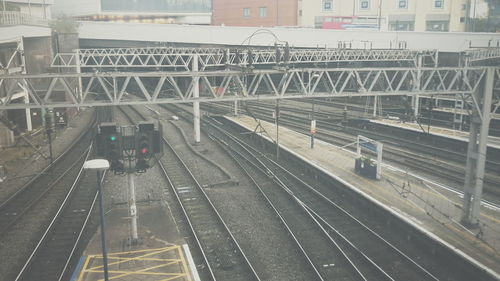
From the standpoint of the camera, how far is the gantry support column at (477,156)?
15.0 m

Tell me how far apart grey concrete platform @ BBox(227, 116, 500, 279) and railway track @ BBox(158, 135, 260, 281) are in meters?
5.73

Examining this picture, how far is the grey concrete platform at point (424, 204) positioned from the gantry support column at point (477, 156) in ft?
1.90

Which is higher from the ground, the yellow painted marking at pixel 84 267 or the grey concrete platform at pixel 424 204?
the grey concrete platform at pixel 424 204

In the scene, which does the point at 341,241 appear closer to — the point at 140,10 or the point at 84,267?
the point at 84,267

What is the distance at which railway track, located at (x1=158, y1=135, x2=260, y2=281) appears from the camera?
12.9 m

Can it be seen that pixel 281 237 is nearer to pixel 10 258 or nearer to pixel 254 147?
pixel 10 258

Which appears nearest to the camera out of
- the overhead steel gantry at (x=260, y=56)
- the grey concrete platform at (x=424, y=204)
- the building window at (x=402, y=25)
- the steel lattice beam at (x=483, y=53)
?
the grey concrete platform at (x=424, y=204)

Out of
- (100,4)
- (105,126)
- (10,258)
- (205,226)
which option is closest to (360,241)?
(205,226)

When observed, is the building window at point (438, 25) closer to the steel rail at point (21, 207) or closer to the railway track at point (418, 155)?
the railway track at point (418, 155)

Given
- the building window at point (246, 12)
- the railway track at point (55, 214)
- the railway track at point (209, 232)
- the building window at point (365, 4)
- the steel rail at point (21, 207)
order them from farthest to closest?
1. the building window at point (246, 12)
2. the building window at point (365, 4)
3. the steel rail at point (21, 207)
4. the railway track at point (55, 214)
5. the railway track at point (209, 232)

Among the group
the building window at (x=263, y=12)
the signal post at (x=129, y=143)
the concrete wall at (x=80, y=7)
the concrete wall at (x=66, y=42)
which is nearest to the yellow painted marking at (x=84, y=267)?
the signal post at (x=129, y=143)

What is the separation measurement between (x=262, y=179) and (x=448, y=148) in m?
12.8

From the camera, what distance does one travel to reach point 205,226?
16.0 meters

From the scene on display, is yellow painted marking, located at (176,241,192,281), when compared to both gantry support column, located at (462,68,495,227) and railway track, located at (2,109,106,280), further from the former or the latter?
gantry support column, located at (462,68,495,227)
